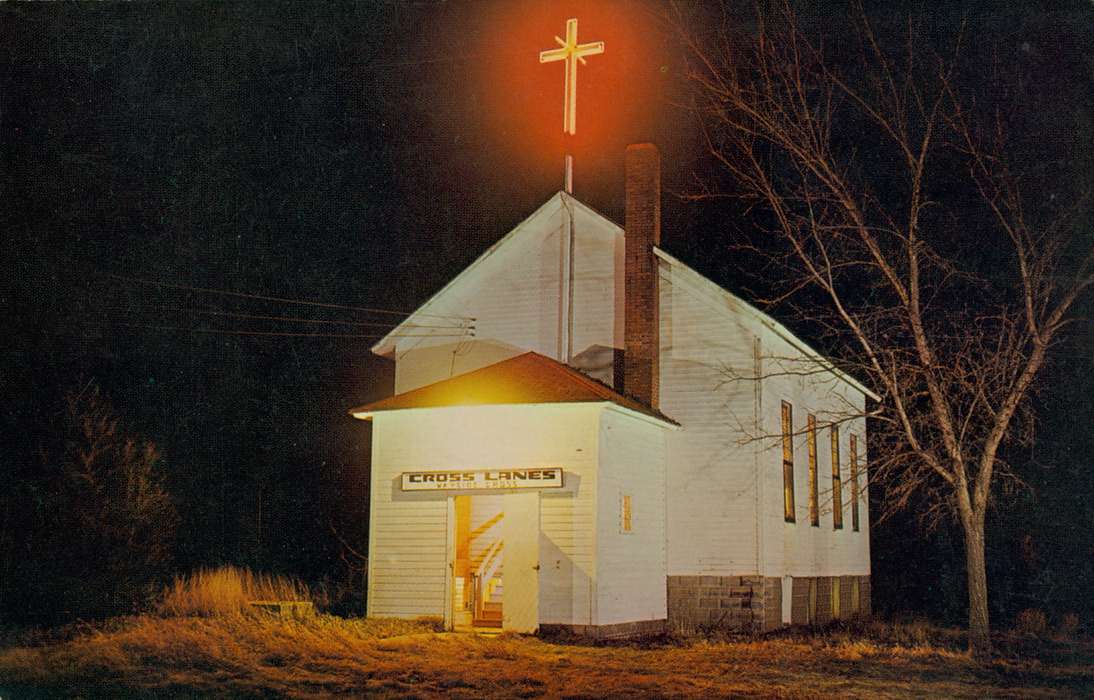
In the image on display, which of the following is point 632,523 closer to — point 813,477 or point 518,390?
point 518,390

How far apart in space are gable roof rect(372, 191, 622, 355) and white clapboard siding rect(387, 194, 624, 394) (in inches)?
0.9

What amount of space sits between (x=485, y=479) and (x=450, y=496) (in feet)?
3.00

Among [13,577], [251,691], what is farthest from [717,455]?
[13,577]

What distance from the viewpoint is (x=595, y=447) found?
21.1 meters

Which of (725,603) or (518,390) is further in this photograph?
(725,603)

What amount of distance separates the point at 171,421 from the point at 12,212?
16.4 m

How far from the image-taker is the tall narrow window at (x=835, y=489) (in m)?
29.9

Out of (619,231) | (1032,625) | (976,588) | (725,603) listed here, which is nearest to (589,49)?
(619,231)

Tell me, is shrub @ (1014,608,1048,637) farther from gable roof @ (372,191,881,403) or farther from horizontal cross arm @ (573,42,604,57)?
horizontal cross arm @ (573,42,604,57)

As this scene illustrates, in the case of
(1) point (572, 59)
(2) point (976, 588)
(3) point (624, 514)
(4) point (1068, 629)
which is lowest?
(4) point (1068, 629)

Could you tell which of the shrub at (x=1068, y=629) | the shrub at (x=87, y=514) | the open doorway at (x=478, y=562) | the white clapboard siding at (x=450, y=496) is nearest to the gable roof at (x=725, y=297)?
the white clapboard siding at (x=450, y=496)

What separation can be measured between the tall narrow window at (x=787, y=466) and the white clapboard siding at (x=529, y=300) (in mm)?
4543

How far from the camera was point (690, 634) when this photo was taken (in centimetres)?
2245

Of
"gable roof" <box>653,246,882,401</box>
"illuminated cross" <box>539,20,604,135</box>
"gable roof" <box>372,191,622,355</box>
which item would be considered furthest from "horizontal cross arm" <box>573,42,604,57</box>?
"gable roof" <box>653,246,882,401</box>
